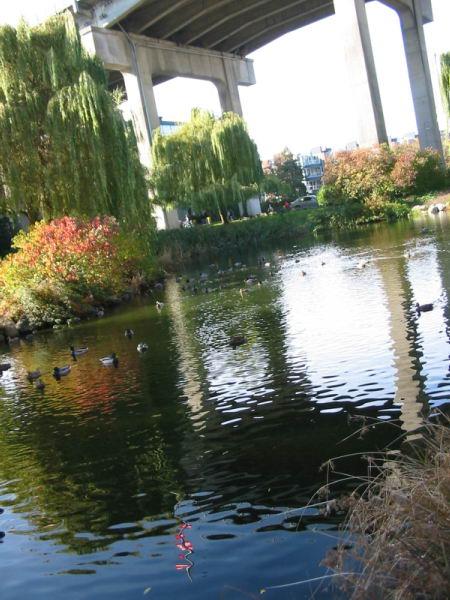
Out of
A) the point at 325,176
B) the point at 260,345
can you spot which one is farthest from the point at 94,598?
the point at 325,176

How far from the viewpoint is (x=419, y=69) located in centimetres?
4850

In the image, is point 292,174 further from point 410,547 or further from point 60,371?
point 410,547

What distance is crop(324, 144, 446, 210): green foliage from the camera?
37688 mm

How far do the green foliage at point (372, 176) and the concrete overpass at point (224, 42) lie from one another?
2.53 metres

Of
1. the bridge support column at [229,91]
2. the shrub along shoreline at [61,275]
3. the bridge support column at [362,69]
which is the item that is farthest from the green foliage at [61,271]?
the bridge support column at [229,91]

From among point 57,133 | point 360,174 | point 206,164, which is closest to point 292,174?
point 206,164

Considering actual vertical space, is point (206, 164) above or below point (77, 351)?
above

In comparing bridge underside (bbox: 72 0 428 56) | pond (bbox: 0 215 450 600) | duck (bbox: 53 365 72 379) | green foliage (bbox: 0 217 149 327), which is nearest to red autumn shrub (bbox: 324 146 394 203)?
bridge underside (bbox: 72 0 428 56)

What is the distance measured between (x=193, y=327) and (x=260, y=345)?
10.8ft

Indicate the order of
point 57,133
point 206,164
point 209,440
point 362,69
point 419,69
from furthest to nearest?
point 419,69, point 362,69, point 206,164, point 57,133, point 209,440

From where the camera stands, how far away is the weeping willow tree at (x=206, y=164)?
40.0 metres

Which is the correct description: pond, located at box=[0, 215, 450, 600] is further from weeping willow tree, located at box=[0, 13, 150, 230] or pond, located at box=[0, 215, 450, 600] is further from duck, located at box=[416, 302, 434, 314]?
weeping willow tree, located at box=[0, 13, 150, 230]

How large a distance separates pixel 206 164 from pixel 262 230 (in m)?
5.21

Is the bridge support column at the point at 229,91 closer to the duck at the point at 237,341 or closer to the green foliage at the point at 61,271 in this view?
the green foliage at the point at 61,271
